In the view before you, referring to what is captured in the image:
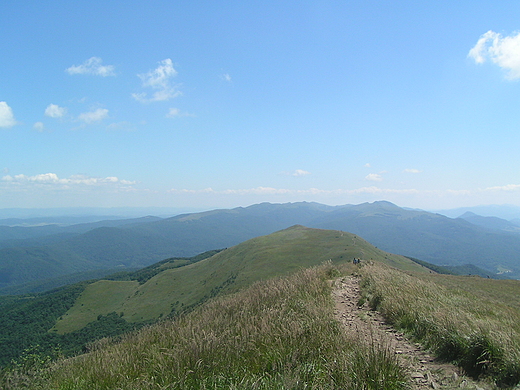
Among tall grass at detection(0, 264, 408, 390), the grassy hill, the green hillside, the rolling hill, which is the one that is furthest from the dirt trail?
the green hillside

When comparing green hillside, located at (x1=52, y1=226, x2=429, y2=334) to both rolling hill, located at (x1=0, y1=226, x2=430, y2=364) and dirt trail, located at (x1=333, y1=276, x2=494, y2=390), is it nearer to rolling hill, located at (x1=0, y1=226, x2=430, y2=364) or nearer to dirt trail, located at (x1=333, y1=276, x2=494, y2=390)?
rolling hill, located at (x1=0, y1=226, x2=430, y2=364)

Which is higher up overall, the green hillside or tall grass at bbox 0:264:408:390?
tall grass at bbox 0:264:408:390

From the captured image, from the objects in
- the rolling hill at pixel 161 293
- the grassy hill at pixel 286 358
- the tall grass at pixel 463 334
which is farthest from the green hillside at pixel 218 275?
the grassy hill at pixel 286 358

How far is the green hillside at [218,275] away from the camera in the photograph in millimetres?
74875

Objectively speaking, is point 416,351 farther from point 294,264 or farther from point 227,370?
point 294,264

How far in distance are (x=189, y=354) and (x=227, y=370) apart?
2.90 ft

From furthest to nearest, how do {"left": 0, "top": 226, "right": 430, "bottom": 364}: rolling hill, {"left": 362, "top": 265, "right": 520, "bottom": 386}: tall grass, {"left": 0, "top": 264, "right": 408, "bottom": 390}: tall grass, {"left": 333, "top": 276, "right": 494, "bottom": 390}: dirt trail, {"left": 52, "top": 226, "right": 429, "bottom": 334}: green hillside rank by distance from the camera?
{"left": 0, "top": 226, "right": 430, "bottom": 364}: rolling hill → {"left": 52, "top": 226, "right": 429, "bottom": 334}: green hillside → {"left": 362, "top": 265, "right": 520, "bottom": 386}: tall grass → {"left": 333, "top": 276, "right": 494, "bottom": 390}: dirt trail → {"left": 0, "top": 264, "right": 408, "bottom": 390}: tall grass

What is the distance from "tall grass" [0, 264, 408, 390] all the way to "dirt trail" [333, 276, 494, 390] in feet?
1.62

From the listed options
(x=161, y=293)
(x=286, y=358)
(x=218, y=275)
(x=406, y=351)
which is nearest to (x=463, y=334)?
(x=406, y=351)

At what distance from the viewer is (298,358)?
13.5ft

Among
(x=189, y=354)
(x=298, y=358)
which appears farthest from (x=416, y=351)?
(x=189, y=354)

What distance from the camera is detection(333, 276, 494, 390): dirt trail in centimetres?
386

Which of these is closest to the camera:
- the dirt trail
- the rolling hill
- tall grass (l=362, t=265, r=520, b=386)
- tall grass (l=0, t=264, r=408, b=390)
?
tall grass (l=0, t=264, r=408, b=390)

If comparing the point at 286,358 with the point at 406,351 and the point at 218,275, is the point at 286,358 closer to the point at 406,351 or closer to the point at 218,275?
the point at 406,351
